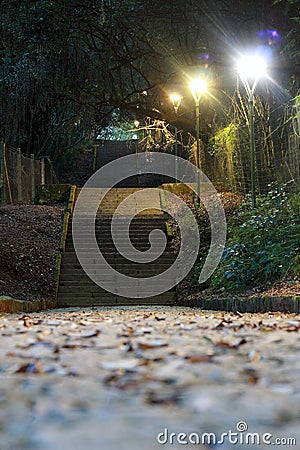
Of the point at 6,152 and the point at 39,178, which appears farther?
the point at 39,178

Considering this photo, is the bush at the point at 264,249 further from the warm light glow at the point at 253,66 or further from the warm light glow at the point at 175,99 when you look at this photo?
the warm light glow at the point at 175,99

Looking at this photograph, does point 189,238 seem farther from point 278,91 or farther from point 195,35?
point 195,35

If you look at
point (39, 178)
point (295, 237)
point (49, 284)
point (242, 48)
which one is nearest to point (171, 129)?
point (39, 178)

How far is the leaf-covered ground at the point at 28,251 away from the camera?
10.7 metres

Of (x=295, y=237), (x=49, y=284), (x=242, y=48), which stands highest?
(x=242, y=48)

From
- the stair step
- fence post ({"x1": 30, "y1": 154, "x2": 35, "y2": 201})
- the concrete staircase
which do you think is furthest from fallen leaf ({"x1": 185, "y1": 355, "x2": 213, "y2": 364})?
fence post ({"x1": 30, "y1": 154, "x2": 35, "y2": 201})

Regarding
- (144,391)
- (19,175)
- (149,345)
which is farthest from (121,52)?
(144,391)

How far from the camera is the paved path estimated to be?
1.35 m

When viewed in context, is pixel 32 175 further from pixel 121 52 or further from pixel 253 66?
pixel 253 66

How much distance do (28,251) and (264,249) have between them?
16.2 feet

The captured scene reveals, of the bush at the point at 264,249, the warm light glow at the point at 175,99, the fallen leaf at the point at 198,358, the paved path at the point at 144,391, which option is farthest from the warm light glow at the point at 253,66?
the fallen leaf at the point at 198,358

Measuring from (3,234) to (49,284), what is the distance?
7.34 ft

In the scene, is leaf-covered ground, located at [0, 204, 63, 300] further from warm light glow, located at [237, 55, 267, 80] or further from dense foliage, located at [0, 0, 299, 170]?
warm light glow, located at [237, 55, 267, 80]

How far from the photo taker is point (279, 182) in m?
13.3
